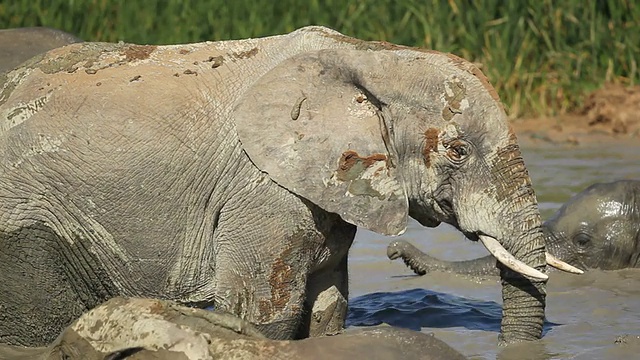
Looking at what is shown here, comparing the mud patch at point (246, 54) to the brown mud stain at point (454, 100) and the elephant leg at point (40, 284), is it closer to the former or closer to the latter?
the brown mud stain at point (454, 100)

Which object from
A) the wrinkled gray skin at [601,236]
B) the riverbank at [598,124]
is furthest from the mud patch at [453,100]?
the riverbank at [598,124]

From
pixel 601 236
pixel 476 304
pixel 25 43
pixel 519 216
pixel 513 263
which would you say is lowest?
pixel 476 304

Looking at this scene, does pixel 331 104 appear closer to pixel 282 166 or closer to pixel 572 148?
pixel 282 166

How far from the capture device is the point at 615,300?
8367 mm

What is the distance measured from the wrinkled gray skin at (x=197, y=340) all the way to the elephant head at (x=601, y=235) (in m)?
4.00

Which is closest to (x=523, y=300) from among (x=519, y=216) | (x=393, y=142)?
(x=519, y=216)

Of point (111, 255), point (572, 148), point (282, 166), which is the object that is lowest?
point (572, 148)

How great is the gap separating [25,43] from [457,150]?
3.69 metres

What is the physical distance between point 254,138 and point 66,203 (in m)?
0.86

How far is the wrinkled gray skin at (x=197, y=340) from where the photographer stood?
5.19 meters

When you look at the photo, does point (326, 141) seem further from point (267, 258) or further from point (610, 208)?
point (610, 208)

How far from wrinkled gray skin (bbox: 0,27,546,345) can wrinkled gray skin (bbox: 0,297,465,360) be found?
1025mm

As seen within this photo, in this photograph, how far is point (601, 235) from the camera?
30.2 feet

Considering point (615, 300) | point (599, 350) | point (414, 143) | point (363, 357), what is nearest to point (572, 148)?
point (615, 300)
